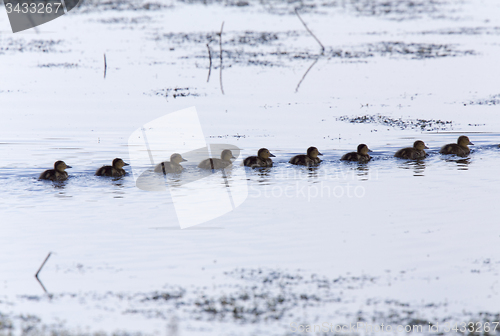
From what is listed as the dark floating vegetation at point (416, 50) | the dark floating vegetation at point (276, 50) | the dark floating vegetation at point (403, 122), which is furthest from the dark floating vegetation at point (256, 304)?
the dark floating vegetation at point (416, 50)

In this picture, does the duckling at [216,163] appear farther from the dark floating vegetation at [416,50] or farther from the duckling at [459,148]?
the dark floating vegetation at [416,50]

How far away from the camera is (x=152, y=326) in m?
5.84

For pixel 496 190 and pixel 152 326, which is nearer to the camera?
pixel 152 326

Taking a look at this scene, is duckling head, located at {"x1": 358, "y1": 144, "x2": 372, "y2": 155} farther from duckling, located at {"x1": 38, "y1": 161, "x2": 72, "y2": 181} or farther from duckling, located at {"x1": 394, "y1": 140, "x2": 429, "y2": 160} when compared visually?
duckling, located at {"x1": 38, "y1": 161, "x2": 72, "y2": 181}

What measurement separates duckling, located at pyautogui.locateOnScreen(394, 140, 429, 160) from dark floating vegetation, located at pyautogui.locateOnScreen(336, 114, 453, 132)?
9.82 feet

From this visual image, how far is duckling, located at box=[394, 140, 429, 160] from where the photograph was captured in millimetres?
13406

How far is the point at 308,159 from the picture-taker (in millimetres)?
12977

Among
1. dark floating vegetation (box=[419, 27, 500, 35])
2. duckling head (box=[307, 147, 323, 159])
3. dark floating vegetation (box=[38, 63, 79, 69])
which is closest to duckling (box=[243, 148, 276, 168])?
duckling head (box=[307, 147, 323, 159])

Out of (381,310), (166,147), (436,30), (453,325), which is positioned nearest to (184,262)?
(381,310)

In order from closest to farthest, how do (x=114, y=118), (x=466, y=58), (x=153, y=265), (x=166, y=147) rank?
(x=153, y=265)
(x=166, y=147)
(x=114, y=118)
(x=466, y=58)

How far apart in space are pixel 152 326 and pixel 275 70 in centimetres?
1966

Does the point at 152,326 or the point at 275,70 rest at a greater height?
the point at 275,70

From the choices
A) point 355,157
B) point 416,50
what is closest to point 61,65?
point 416,50

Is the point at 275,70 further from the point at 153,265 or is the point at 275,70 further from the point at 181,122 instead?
the point at 153,265
